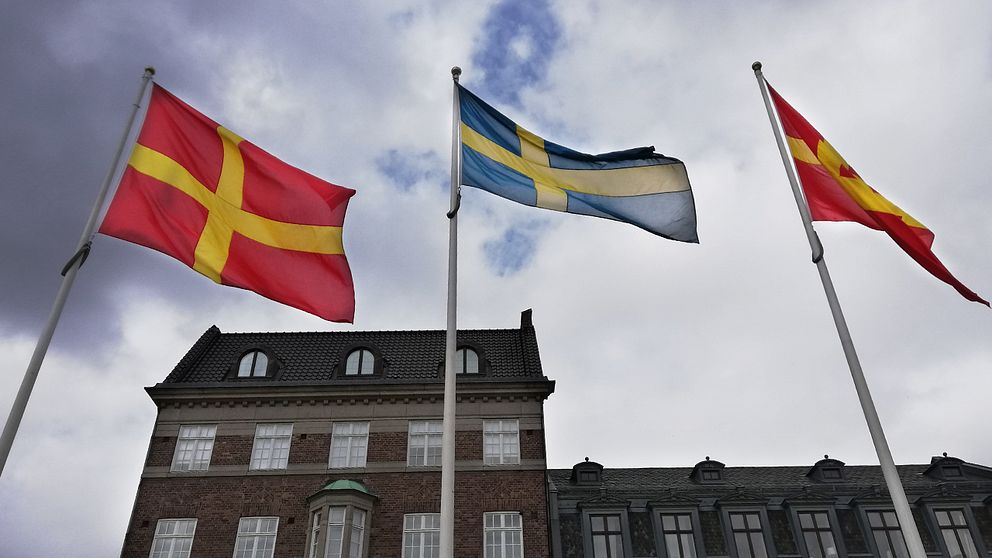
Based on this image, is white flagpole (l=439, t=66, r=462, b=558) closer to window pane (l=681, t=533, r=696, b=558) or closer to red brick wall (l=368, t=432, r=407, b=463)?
red brick wall (l=368, t=432, r=407, b=463)

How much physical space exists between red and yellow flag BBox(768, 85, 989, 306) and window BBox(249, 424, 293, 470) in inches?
913

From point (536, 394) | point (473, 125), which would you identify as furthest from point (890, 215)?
point (536, 394)

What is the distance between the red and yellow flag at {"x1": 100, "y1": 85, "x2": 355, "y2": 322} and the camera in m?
13.8

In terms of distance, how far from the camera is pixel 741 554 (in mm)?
31328

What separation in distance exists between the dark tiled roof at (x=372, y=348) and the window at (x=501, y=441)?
1.90 meters

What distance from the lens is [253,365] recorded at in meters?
34.2

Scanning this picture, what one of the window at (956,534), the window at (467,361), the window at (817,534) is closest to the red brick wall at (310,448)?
the window at (467,361)

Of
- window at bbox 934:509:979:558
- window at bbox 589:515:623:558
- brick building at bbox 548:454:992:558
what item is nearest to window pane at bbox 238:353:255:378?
brick building at bbox 548:454:992:558

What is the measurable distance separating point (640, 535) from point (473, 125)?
21492mm

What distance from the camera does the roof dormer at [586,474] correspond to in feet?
114

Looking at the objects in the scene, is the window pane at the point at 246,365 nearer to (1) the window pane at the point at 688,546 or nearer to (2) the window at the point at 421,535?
(2) the window at the point at 421,535

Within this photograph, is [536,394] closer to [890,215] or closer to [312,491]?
[312,491]

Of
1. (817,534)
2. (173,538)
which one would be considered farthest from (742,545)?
(173,538)

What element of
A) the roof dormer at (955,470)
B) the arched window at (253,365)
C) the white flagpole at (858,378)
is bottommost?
the white flagpole at (858,378)
